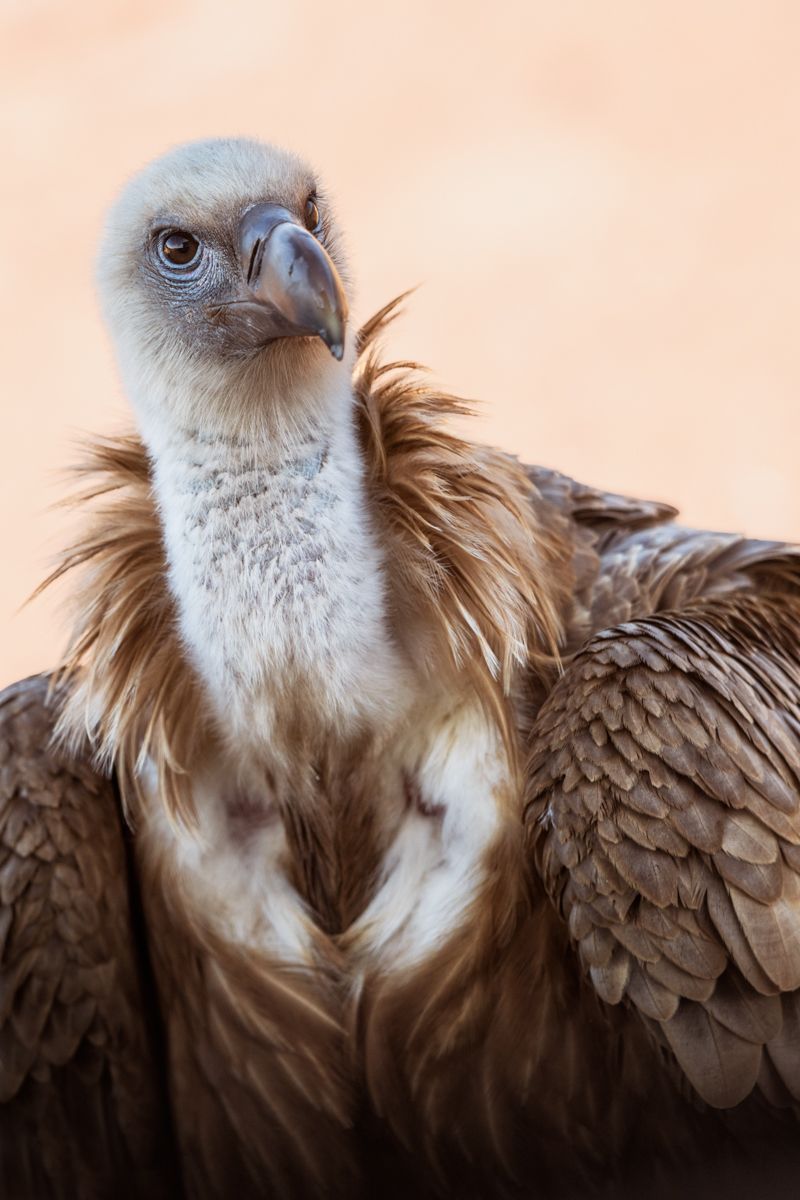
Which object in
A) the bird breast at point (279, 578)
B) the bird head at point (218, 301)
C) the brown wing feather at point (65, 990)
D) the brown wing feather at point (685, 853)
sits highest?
the bird head at point (218, 301)

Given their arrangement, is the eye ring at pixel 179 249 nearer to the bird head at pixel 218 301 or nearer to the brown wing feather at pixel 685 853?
the bird head at pixel 218 301

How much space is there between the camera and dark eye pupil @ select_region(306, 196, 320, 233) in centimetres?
212

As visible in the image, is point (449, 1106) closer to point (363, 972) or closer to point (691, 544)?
point (363, 972)

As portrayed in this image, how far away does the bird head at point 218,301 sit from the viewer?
2.04 meters

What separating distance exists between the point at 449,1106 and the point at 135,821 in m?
0.53

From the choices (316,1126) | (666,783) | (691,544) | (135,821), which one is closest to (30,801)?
(135,821)

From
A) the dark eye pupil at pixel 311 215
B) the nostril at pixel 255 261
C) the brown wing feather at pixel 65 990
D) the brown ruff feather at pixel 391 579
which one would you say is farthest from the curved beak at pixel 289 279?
the brown wing feather at pixel 65 990

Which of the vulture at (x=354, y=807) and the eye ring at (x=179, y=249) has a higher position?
the eye ring at (x=179, y=249)

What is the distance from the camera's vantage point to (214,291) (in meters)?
2.06

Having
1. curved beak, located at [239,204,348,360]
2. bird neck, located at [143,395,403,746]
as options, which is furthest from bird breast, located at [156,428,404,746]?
curved beak, located at [239,204,348,360]

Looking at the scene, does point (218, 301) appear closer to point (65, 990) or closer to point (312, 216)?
point (312, 216)

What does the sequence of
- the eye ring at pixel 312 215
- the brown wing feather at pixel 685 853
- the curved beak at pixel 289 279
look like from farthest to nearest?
the eye ring at pixel 312 215 < the brown wing feather at pixel 685 853 < the curved beak at pixel 289 279

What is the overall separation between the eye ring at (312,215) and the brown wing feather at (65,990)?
70 centimetres

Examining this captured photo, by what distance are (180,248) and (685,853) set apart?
878mm
